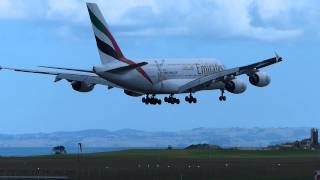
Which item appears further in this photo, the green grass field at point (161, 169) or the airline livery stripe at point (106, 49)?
the airline livery stripe at point (106, 49)

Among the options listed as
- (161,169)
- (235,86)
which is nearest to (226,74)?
(235,86)

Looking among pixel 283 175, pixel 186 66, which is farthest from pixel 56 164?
pixel 283 175

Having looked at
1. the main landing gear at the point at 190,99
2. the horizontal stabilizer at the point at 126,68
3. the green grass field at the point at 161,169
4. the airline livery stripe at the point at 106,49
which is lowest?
the green grass field at the point at 161,169

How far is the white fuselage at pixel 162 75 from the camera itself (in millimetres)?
108375

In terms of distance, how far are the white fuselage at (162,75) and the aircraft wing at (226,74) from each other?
1383mm

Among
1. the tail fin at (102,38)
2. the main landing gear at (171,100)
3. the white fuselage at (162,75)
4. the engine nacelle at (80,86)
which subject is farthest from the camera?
the engine nacelle at (80,86)

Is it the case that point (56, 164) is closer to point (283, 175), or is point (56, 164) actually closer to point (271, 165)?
point (271, 165)

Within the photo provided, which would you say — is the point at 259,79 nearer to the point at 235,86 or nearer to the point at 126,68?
the point at 235,86

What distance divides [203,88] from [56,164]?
30006mm

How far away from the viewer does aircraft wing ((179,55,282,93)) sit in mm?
104912

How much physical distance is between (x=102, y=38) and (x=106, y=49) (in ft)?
4.77

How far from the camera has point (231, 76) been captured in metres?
111

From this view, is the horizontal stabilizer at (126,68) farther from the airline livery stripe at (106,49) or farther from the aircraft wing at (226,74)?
the aircraft wing at (226,74)

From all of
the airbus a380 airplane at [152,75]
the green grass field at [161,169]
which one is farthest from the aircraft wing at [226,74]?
the green grass field at [161,169]
